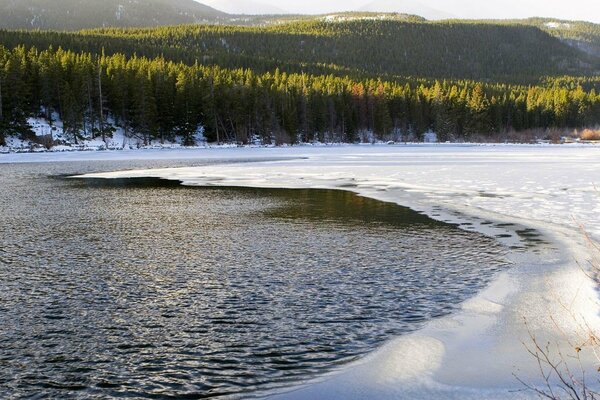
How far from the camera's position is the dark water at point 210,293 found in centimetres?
558

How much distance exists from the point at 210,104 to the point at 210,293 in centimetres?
7107

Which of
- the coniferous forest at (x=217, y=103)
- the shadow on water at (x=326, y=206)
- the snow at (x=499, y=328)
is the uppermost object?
the coniferous forest at (x=217, y=103)

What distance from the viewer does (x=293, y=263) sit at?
1002 cm

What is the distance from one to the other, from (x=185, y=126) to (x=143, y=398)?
240 feet

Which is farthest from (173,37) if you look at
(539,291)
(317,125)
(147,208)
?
(539,291)

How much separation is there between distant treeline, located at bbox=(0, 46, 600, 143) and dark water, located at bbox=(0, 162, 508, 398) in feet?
173

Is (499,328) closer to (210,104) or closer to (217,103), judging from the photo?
(210,104)

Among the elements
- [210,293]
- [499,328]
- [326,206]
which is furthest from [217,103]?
[499,328]

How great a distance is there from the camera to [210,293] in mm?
8133

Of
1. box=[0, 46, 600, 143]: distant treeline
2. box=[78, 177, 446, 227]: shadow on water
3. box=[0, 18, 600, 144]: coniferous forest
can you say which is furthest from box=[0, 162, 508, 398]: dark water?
box=[0, 18, 600, 144]: coniferous forest

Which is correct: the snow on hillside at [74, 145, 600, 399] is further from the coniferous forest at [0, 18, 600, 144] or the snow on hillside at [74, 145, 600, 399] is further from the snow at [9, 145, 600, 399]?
the coniferous forest at [0, 18, 600, 144]

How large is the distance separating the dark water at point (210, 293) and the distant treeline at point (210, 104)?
52.8 m

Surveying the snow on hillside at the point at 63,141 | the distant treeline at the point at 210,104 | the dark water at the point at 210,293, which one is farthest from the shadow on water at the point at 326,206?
the distant treeline at the point at 210,104

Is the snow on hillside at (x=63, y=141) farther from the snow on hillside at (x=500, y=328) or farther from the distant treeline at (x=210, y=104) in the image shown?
the snow on hillside at (x=500, y=328)
